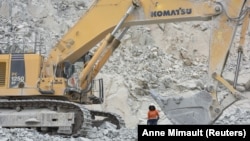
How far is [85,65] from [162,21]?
215cm

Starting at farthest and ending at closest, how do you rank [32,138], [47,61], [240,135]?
[47,61] → [32,138] → [240,135]

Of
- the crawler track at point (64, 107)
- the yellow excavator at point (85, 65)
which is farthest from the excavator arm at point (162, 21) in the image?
the crawler track at point (64, 107)

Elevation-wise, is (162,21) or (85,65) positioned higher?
(162,21)

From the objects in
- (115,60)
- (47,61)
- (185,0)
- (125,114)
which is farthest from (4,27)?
(185,0)

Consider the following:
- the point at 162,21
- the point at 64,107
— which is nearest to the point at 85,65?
the point at 64,107

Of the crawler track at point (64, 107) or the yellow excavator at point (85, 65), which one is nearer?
the yellow excavator at point (85, 65)

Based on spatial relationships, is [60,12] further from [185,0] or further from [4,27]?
[185,0]

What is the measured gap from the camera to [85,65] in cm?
1121

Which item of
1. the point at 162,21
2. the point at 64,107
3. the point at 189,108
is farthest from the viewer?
the point at 64,107

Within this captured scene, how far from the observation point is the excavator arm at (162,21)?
895cm

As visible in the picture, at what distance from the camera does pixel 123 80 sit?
18578mm

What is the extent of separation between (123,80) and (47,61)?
7846mm

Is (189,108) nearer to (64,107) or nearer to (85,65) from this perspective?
(64,107)

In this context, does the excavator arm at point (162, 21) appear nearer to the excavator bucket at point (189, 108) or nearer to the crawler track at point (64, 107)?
the excavator bucket at point (189, 108)
